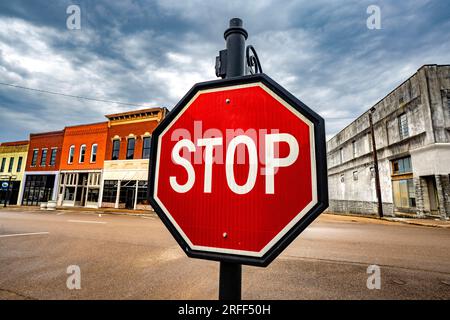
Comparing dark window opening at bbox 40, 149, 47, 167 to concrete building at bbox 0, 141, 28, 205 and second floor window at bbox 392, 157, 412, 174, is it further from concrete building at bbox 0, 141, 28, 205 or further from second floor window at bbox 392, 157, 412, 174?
second floor window at bbox 392, 157, 412, 174

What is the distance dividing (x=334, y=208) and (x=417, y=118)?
13.2 metres

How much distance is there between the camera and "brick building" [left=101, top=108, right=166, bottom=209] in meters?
20.3

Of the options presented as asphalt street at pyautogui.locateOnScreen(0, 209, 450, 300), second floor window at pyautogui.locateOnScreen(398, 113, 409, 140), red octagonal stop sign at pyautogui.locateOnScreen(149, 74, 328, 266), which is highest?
second floor window at pyautogui.locateOnScreen(398, 113, 409, 140)

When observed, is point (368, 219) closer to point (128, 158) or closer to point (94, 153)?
point (128, 158)

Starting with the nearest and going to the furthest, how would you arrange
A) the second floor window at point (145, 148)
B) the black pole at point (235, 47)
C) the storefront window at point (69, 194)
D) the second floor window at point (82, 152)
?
the black pole at point (235, 47), the second floor window at point (145, 148), the storefront window at point (69, 194), the second floor window at point (82, 152)

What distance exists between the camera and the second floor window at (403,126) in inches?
630

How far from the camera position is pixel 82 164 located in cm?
2325

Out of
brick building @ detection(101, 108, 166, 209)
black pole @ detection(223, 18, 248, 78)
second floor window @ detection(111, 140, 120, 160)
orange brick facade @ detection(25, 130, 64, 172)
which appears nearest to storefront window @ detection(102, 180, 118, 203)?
brick building @ detection(101, 108, 166, 209)

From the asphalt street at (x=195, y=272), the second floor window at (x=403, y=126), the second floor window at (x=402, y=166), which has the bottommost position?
the asphalt street at (x=195, y=272)

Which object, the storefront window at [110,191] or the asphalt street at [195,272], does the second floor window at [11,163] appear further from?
the asphalt street at [195,272]

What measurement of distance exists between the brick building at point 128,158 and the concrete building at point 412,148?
18249 millimetres

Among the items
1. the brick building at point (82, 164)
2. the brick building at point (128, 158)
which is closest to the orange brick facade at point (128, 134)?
the brick building at point (128, 158)

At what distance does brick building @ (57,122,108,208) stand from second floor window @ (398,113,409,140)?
24978 mm

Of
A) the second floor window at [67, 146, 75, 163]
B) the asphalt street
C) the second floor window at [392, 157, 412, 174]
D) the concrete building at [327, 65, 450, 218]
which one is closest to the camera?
the asphalt street
